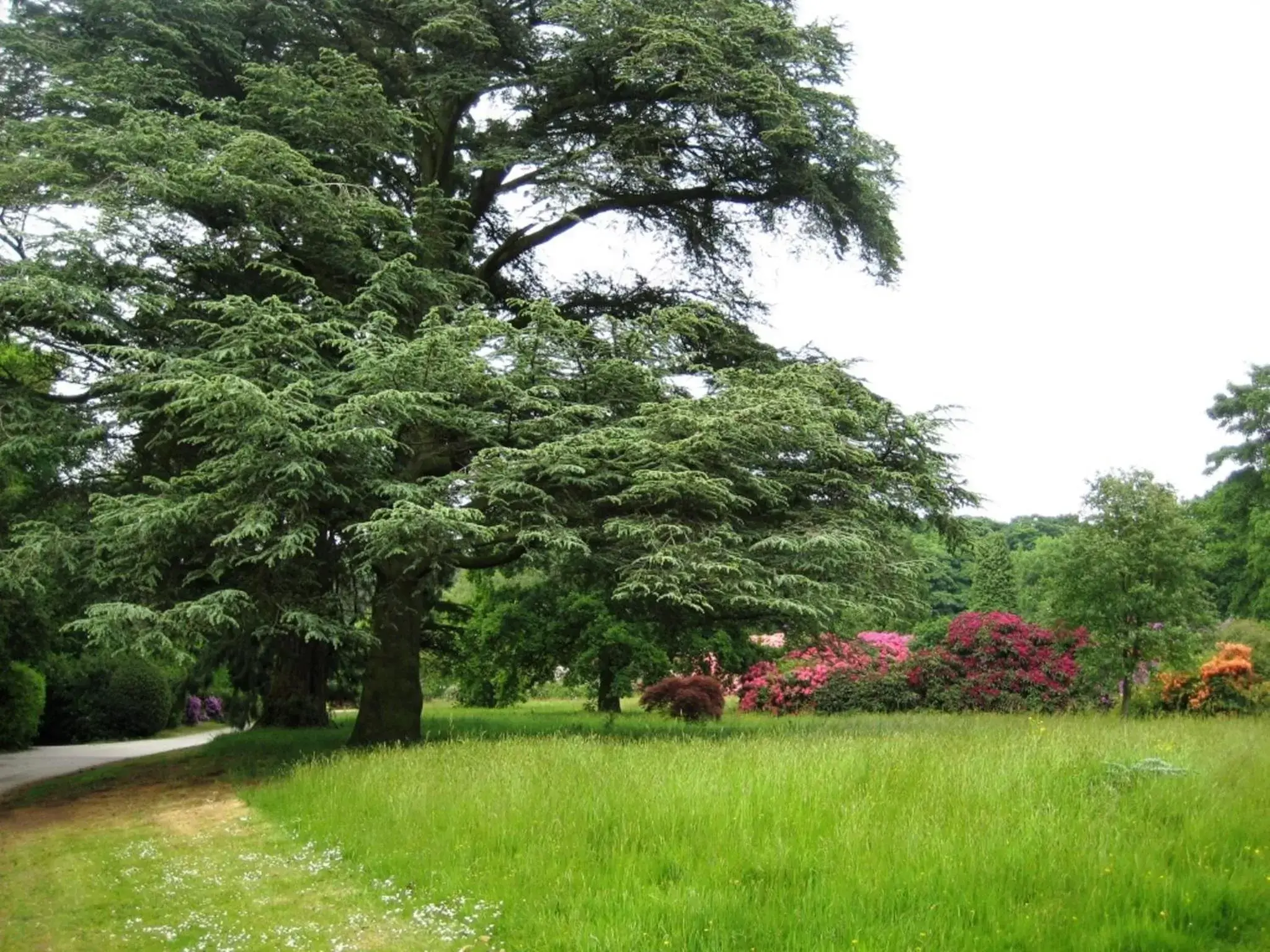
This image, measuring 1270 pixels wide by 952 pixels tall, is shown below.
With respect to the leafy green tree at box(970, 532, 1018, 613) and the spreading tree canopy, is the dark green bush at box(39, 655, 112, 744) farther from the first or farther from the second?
the leafy green tree at box(970, 532, 1018, 613)

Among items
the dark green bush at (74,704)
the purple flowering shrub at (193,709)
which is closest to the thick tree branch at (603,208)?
the dark green bush at (74,704)

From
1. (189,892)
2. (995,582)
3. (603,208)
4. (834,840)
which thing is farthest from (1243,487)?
(189,892)

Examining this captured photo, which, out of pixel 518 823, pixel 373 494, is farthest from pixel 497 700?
pixel 518 823

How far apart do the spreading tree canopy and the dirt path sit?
6.18 meters

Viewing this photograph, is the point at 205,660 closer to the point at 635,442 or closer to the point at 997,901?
the point at 635,442

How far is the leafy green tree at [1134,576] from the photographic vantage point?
50.9 ft

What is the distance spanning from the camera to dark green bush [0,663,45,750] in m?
22.3

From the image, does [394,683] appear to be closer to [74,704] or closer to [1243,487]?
[74,704]

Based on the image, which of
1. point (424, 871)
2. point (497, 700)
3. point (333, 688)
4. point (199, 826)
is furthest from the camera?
point (497, 700)

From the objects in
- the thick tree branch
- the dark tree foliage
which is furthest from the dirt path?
the dark tree foliage

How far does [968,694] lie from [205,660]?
1507 centimetres

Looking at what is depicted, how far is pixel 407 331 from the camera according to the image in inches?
567

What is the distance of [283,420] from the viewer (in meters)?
10.2

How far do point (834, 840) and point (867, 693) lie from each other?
14.8 meters
